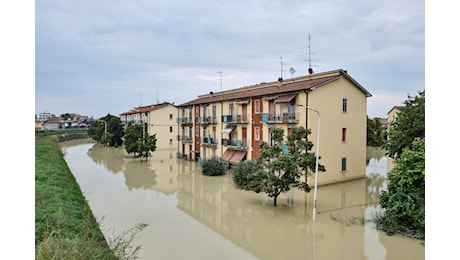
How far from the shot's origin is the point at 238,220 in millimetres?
12406

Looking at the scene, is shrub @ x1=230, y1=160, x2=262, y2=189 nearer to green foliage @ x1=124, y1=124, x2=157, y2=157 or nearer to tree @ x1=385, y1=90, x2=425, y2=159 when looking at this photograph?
tree @ x1=385, y1=90, x2=425, y2=159

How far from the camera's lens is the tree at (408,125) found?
15.9 m

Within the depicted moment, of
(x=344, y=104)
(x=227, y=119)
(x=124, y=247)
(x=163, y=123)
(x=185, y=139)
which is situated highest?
(x=344, y=104)

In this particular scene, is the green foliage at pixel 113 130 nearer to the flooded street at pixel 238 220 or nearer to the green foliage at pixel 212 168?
the flooded street at pixel 238 220

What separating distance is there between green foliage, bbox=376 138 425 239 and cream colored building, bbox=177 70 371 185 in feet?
18.6

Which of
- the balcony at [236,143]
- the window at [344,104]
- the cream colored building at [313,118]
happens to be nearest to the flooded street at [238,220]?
the cream colored building at [313,118]

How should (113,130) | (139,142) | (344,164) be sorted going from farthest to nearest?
(113,130) < (139,142) < (344,164)

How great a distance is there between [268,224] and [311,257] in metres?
3.09

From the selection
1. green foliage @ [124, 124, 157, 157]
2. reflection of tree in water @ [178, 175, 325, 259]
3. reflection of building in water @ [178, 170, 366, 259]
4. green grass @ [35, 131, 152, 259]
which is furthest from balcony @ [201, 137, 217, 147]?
green grass @ [35, 131, 152, 259]

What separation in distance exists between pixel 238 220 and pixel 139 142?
20071mm

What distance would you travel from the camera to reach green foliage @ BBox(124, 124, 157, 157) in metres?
29.7

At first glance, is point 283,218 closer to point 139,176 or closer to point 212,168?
point 212,168

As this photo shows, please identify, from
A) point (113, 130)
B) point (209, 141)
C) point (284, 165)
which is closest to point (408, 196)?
point (284, 165)
